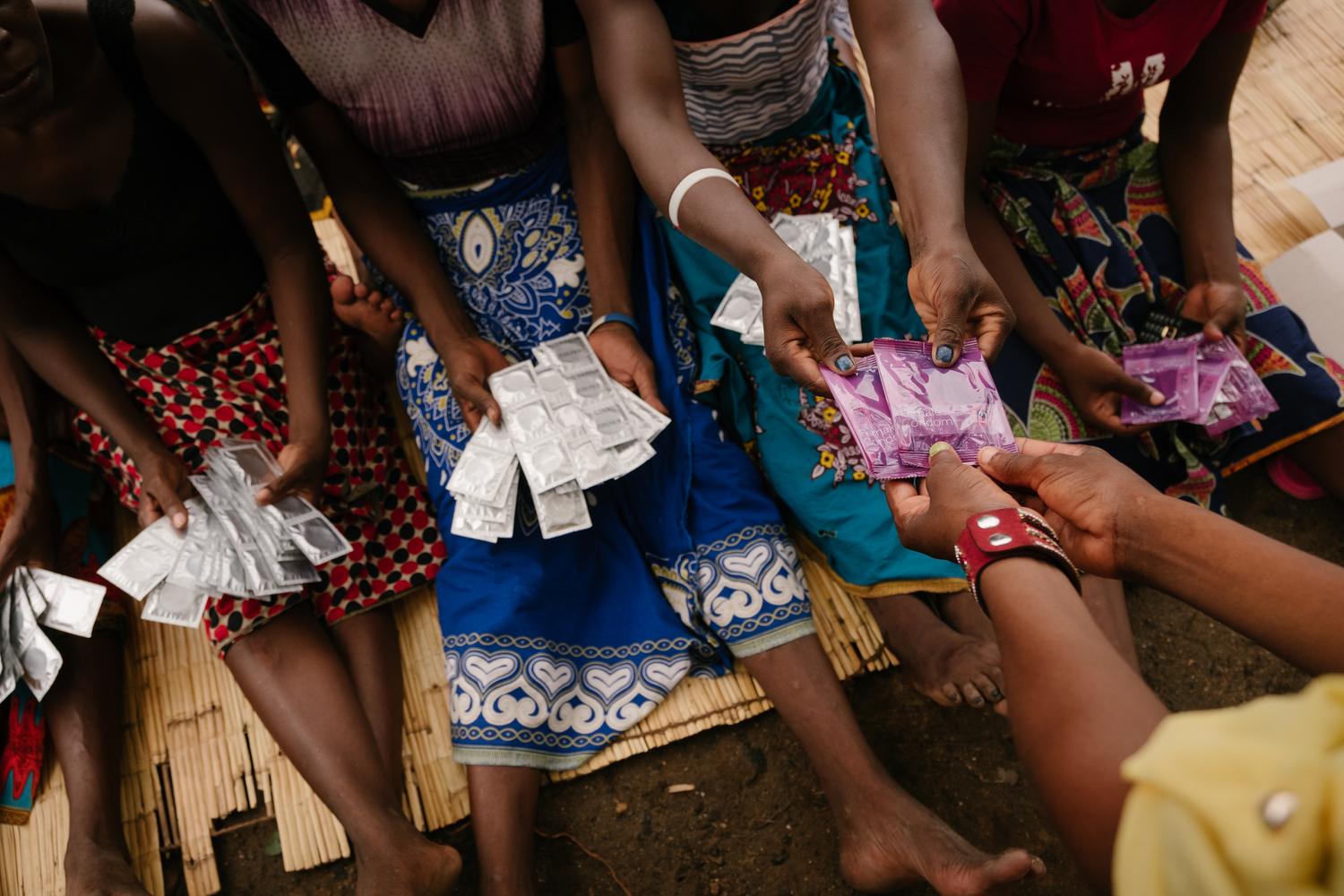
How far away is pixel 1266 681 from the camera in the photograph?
1.91 meters

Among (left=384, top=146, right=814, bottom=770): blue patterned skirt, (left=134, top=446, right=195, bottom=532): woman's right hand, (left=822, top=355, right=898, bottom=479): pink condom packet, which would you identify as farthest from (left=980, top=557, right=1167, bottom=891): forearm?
(left=134, top=446, right=195, bottom=532): woman's right hand

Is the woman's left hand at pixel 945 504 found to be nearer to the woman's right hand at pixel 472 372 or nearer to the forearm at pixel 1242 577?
the forearm at pixel 1242 577

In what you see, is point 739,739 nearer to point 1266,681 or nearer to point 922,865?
point 922,865

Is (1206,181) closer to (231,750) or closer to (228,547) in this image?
(228,547)

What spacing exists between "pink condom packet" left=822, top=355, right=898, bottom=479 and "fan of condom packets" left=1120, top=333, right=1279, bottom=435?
2.64 ft

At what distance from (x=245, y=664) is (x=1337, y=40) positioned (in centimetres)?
361

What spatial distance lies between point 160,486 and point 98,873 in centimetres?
77

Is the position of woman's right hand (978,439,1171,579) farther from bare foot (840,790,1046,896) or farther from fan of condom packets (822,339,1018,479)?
bare foot (840,790,1046,896)

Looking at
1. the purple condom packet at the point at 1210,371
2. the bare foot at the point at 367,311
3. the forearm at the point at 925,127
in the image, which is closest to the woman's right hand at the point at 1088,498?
the forearm at the point at 925,127

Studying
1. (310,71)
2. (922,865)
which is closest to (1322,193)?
(922,865)

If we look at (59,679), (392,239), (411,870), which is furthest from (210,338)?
(411,870)

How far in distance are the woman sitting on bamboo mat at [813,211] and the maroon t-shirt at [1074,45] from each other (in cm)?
19

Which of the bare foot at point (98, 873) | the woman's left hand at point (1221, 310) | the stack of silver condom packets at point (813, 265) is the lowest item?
the bare foot at point (98, 873)

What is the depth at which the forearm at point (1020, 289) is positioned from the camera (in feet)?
6.27
